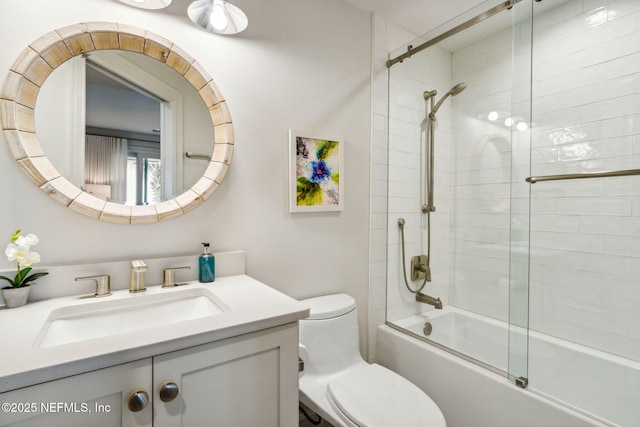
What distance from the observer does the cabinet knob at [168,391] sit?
0.75m

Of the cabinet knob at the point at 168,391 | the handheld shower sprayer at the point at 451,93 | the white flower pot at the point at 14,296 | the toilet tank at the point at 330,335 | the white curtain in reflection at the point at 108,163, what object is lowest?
the toilet tank at the point at 330,335

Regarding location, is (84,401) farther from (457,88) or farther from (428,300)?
(457,88)

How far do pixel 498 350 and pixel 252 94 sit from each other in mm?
1864

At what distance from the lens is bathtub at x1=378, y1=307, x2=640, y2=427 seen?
1.29 m

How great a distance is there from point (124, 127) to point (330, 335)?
1.32m

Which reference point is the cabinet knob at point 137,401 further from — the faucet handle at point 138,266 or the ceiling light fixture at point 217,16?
the ceiling light fixture at point 217,16

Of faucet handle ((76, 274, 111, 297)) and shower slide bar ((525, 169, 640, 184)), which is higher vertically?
shower slide bar ((525, 169, 640, 184))

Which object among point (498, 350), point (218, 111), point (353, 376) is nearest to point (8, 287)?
point (218, 111)

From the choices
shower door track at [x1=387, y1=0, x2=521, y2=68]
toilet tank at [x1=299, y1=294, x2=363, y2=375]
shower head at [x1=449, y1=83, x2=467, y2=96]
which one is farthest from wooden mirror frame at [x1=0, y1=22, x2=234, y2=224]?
shower head at [x1=449, y1=83, x2=467, y2=96]

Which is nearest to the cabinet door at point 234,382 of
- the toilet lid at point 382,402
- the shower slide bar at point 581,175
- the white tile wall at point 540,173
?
the toilet lid at point 382,402

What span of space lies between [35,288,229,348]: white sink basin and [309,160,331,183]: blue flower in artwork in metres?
0.84

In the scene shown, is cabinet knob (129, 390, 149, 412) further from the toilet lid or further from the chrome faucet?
the toilet lid

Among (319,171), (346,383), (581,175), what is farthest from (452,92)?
(346,383)

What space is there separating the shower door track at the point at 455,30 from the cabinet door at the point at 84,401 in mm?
2070
